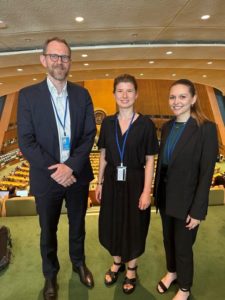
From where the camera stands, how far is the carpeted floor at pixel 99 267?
7.38 feet

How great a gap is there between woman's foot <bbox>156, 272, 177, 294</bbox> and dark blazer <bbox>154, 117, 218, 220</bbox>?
764 mm

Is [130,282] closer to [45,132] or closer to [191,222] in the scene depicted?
[191,222]

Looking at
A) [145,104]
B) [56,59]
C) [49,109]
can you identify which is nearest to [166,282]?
[49,109]

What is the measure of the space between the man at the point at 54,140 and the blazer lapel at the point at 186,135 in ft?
2.26

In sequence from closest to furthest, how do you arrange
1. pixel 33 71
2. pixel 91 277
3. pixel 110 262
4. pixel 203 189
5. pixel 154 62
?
pixel 203 189 → pixel 91 277 → pixel 110 262 → pixel 154 62 → pixel 33 71

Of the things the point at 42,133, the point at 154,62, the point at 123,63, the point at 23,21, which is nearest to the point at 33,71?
the point at 123,63

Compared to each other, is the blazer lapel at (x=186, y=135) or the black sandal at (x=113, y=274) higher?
the blazer lapel at (x=186, y=135)

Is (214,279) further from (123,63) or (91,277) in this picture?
(123,63)

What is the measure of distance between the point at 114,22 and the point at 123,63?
394 cm

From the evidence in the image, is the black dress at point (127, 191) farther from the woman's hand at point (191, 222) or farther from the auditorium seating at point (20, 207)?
the auditorium seating at point (20, 207)

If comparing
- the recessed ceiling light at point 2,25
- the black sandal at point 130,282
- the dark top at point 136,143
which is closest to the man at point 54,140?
the dark top at point 136,143

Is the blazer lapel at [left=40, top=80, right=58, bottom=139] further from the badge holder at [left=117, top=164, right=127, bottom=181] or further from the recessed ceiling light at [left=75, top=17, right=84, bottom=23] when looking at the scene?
the recessed ceiling light at [left=75, top=17, right=84, bottom=23]

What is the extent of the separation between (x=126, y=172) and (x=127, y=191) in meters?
0.16

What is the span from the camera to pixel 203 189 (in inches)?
70.9
